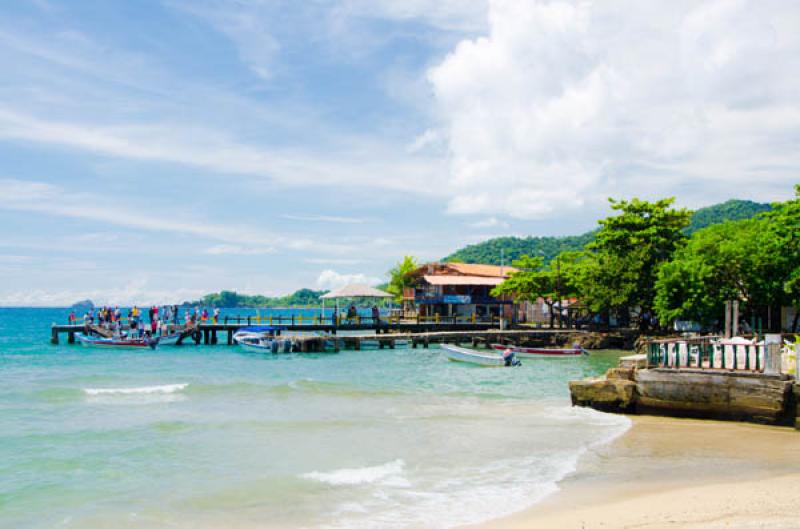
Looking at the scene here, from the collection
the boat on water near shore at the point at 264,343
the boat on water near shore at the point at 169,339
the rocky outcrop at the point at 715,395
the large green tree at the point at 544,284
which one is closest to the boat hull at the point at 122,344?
the boat on water near shore at the point at 169,339

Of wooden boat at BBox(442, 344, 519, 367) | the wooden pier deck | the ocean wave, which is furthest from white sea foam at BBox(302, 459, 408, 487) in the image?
the wooden pier deck

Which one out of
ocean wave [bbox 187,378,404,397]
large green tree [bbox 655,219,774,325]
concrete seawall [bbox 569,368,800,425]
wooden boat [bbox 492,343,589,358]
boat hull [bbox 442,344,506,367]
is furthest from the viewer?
wooden boat [bbox 492,343,589,358]

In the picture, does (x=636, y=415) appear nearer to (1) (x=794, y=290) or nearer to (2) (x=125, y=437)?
(2) (x=125, y=437)

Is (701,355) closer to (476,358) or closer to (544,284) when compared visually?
(476,358)

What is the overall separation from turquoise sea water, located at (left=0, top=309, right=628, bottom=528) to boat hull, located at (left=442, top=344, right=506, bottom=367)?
17.3ft

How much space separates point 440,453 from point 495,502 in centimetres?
347

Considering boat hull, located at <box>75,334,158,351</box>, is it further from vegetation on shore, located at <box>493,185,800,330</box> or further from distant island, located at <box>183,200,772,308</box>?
distant island, located at <box>183,200,772,308</box>

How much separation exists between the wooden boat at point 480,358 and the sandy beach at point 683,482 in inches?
719

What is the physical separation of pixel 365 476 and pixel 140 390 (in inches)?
599

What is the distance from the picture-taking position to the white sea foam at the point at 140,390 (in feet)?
78.2

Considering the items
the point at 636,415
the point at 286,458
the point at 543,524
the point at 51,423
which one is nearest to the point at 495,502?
the point at 543,524

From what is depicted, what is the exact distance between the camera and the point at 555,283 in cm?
5147

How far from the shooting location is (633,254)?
42750 mm

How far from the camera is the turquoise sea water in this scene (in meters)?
10.6
